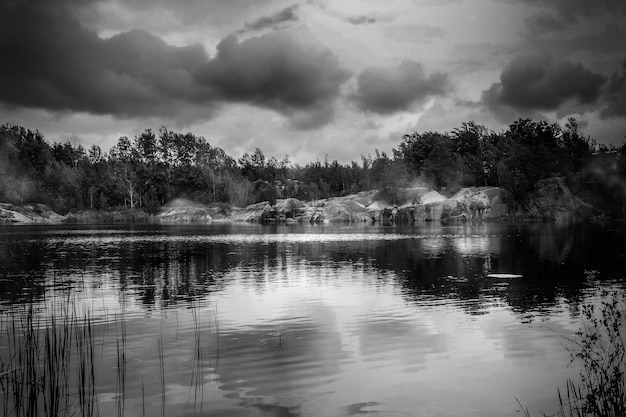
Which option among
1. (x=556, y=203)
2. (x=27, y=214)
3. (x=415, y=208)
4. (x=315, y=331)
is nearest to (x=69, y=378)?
(x=315, y=331)

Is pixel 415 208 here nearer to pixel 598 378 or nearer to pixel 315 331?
pixel 315 331

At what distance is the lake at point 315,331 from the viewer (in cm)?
1361

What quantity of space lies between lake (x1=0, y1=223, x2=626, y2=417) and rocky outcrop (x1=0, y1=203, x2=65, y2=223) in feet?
Answer: 477

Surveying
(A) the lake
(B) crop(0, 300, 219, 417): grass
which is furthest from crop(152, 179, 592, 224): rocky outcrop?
(B) crop(0, 300, 219, 417): grass

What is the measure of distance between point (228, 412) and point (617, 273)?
1412 inches

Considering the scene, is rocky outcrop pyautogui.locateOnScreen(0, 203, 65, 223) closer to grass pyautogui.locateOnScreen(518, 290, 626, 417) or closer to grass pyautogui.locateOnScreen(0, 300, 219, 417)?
grass pyautogui.locateOnScreen(0, 300, 219, 417)

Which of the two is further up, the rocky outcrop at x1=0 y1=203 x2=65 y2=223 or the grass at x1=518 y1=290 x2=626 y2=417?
the rocky outcrop at x1=0 y1=203 x2=65 y2=223

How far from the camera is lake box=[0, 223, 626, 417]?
1361cm

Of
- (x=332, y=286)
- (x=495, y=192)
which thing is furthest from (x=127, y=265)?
(x=495, y=192)

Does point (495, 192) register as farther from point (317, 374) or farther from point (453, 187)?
point (317, 374)

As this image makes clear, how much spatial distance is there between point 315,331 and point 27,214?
195380mm

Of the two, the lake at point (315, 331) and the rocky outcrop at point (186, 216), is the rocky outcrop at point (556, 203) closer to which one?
the lake at point (315, 331)

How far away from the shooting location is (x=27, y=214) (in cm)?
18400

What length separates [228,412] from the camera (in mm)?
12578
